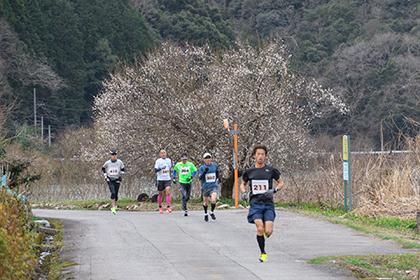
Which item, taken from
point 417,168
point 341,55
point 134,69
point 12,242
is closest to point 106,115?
point 134,69

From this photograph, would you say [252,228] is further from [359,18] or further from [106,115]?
[359,18]

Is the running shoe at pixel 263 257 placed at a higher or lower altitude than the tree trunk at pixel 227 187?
lower

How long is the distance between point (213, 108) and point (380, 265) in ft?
75.5

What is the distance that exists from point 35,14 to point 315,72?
692 inches

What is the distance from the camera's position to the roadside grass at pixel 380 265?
12.9 meters

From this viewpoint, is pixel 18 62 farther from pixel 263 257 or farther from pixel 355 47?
pixel 263 257

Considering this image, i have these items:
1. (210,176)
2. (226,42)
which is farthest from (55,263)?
(226,42)

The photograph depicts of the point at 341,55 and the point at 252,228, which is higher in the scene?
the point at 341,55

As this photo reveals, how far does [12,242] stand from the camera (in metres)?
11.8

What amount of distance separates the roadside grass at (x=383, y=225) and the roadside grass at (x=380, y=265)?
6.37 feet

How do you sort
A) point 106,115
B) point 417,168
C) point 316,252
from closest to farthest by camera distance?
point 316,252
point 417,168
point 106,115

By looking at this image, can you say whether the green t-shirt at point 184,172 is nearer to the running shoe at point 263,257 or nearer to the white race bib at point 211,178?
the white race bib at point 211,178

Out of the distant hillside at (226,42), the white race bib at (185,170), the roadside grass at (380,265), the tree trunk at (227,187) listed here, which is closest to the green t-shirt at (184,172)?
the white race bib at (185,170)

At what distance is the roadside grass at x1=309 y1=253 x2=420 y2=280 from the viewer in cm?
1286
